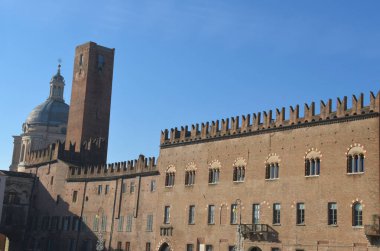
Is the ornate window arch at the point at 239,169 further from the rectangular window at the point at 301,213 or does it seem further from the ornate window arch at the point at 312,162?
the rectangular window at the point at 301,213

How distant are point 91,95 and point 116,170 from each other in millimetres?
14446

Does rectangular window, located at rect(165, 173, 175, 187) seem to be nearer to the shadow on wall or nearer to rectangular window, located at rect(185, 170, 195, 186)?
rectangular window, located at rect(185, 170, 195, 186)

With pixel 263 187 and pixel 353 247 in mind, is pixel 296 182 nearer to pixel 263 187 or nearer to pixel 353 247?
pixel 263 187

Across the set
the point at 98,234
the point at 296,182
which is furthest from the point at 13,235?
the point at 296,182

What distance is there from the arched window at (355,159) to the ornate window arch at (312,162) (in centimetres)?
203

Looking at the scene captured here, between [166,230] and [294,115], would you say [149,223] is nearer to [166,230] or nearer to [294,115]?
[166,230]

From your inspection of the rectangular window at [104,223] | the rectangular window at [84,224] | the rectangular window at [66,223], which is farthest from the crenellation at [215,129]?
the rectangular window at [66,223]

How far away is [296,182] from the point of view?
3428 cm

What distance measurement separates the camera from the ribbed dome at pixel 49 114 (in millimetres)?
84125

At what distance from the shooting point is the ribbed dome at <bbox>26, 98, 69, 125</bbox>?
84125mm

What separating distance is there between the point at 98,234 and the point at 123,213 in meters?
3.56

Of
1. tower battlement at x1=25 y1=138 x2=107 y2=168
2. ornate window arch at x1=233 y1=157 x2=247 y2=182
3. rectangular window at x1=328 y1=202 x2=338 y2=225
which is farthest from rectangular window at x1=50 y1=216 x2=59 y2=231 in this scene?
rectangular window at x1=328 y1=202 x2=338 y2=225

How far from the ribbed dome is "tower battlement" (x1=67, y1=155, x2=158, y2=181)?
28482 mm

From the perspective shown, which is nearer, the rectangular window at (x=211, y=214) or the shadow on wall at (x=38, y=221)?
the rectangular window at (x=211, y=214)
